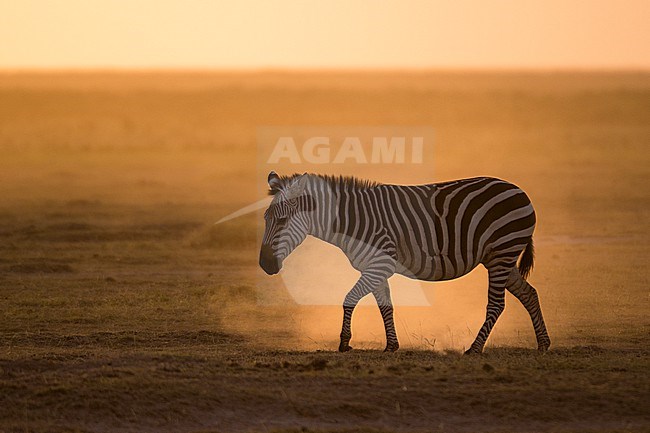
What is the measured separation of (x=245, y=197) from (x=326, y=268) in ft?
40.7

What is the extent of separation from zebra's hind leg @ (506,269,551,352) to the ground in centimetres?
14

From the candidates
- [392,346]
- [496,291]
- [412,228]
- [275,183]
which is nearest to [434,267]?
[412,228]

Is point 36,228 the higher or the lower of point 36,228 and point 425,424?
the higher

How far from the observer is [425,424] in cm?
762

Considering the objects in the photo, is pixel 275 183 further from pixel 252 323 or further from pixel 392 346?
pixel 252 323

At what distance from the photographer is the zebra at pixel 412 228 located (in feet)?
32.3

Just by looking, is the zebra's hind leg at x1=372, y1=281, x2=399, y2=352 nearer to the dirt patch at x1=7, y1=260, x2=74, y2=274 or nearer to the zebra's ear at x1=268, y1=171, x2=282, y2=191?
the zebra's ear at x1=268, y1=171, x2=282, y2=191

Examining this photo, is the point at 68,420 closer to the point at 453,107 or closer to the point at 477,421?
the point at 477,421

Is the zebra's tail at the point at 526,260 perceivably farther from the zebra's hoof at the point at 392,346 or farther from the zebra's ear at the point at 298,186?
the zebra's ear at the point at 298,186

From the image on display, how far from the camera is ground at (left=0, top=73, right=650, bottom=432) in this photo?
25.5 ft

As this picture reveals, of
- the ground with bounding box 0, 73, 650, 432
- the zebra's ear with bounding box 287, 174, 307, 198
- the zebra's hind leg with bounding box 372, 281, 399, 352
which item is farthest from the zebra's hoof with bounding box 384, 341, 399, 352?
the zebra's ear with bounding box 287, 174, 307, 198

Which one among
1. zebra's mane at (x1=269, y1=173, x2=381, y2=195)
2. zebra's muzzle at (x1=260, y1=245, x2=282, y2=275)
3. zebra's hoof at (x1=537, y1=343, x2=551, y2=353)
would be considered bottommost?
zebra's hoof at (x1=537, y1=343, x2=551, y2=353)

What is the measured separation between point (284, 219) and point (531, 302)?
243 centimetres

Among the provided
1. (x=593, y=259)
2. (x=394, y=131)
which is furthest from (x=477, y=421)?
(x=394, y=131)
